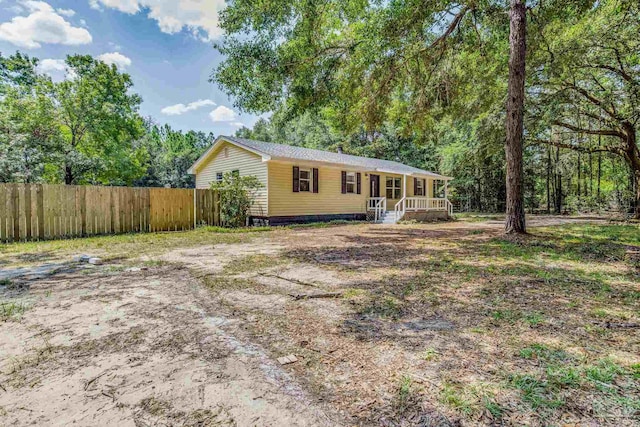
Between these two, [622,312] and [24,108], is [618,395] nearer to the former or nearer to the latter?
[622,312]

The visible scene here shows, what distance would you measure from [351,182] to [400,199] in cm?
341

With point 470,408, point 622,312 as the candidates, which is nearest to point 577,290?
point 622,312

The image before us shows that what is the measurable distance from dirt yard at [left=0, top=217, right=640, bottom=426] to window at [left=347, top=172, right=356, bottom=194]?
428 inches

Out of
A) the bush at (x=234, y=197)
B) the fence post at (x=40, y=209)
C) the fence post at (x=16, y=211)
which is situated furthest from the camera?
the bush at (x=234, y=197)

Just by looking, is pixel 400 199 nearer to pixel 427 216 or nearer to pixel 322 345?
pixel 427 216

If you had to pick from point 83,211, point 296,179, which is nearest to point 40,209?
point 83,211

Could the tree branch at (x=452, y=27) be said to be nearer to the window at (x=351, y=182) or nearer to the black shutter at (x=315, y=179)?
the black shutter at (x=315, y=179)

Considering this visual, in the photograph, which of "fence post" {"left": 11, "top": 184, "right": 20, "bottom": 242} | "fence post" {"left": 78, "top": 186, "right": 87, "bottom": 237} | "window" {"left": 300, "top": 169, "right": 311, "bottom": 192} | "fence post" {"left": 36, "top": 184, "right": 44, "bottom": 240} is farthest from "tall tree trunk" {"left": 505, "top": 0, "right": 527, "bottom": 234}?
"fence post" {"left": 11, "top": 184, "right": 20, "bottom": 242}

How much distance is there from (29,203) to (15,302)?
6447mm

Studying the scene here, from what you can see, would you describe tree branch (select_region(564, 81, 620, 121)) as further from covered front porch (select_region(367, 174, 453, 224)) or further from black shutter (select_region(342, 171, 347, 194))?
black shutter (select_region(342, 171, 347, 194))

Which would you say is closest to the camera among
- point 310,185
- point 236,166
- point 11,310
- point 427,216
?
point 11,310

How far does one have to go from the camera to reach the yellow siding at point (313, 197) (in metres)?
12.7

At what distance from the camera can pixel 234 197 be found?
11.8 meters

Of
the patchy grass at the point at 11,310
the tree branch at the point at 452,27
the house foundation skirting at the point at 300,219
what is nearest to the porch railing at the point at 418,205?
the house foundation skirting at the point at 300,219
